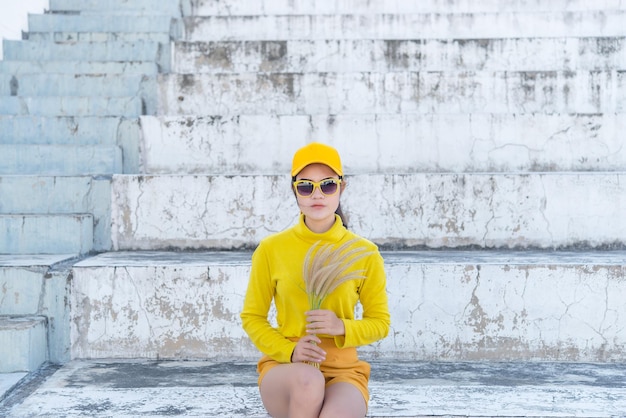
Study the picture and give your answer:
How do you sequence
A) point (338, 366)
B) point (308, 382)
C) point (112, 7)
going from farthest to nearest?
1. point (112, 7)
2. point (338, 366)
3. point (308, 382)

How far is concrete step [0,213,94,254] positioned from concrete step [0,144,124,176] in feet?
1.63

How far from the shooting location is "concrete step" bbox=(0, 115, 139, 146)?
12.6 feet

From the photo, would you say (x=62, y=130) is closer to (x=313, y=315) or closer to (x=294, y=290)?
(x=294, y=290)

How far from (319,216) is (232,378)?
90 centimetres

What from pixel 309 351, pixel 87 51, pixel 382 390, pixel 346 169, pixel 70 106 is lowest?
pixel 382 390

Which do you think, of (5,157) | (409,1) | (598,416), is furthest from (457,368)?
(409,1)

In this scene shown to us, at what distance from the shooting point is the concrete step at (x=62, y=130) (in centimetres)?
384

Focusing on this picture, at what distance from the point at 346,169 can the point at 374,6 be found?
7.35ft

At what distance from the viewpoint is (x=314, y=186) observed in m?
1.77

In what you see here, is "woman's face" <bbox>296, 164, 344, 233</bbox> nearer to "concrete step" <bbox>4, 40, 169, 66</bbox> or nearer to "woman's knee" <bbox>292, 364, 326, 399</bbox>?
"woman's knee" <bbox>292, 364, 326, 399</bbox>

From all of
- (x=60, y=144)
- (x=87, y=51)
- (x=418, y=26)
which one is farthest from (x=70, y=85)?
(x=418, y=26)

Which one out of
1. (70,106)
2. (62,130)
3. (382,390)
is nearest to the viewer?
(382,390)

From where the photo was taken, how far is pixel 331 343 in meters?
1.85

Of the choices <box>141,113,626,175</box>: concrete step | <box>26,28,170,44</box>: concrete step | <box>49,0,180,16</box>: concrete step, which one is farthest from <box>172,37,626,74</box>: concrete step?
<box>141,113,626,175</box>: concrete step
